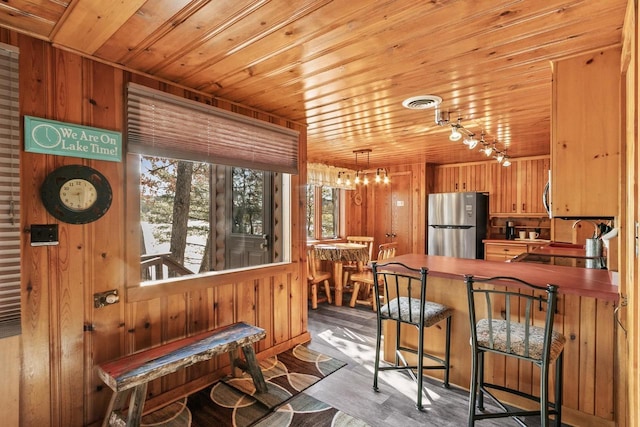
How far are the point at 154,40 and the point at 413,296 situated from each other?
2.54 metres

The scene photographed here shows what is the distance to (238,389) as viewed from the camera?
8.07 ft

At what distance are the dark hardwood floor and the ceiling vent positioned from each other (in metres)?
2.20

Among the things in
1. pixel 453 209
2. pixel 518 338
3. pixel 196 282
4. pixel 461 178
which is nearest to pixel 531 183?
pixel 461 178

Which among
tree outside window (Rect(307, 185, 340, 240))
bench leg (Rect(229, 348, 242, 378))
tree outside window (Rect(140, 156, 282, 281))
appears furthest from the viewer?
tree outside window (Rect(307, 185, 340, 240))

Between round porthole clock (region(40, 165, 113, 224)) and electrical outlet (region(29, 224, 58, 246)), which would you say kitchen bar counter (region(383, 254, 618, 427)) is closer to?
round porthole clock (region(40, 165, 113, 224))

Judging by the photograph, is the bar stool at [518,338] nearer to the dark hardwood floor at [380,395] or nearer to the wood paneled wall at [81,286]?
the dark hardwood floor at [380,395]

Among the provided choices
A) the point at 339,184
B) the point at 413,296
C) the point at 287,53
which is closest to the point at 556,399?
the point at 413,296

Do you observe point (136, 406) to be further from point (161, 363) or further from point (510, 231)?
point (510, 231)

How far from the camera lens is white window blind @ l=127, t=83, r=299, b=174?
7.04ft

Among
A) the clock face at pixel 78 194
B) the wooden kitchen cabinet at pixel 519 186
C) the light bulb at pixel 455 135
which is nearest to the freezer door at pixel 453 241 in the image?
the wooden kitchen cabinet at pixel 519 186

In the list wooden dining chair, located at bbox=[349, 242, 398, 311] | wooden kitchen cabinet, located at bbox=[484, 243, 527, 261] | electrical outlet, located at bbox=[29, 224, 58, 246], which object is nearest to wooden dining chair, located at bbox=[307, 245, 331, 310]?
wooden dining chair, located at bbox=[349, 242, 398, 311]

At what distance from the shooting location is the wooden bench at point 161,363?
5.90 ft

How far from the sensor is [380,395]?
2.40m

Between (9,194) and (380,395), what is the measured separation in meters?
2.54
